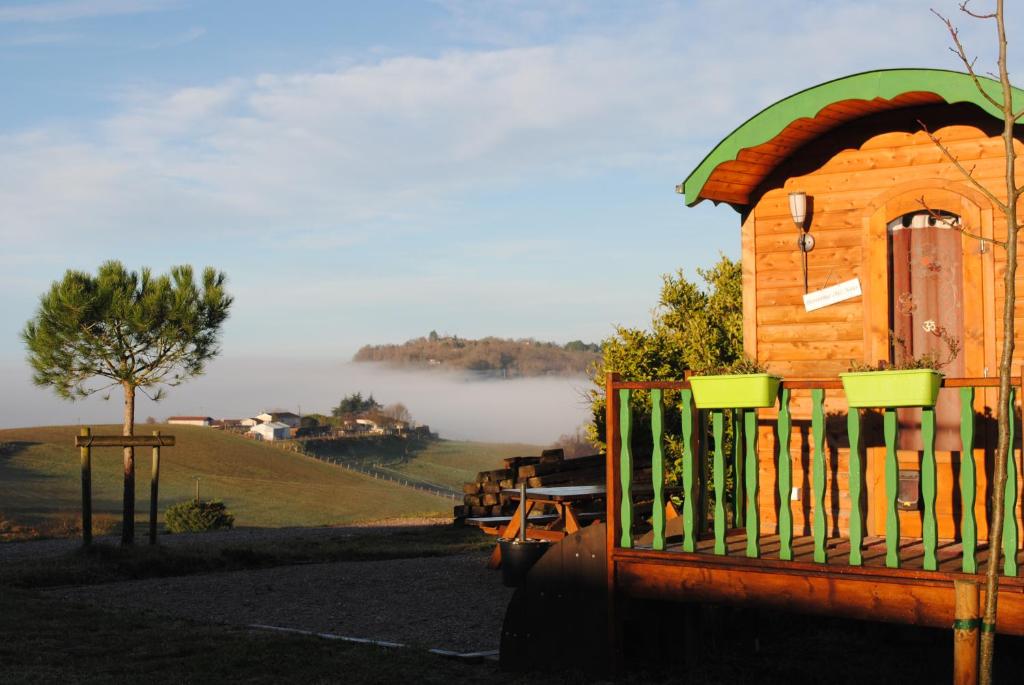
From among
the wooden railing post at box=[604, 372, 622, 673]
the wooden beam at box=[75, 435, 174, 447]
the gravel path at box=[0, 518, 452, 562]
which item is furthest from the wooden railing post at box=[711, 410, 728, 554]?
the gravel path at box=[0, 518, 452, 562]

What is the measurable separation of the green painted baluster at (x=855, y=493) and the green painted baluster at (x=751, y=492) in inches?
22.5

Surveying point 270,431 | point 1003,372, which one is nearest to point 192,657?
point 1003,372

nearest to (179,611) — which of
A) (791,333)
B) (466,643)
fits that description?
(466,643)

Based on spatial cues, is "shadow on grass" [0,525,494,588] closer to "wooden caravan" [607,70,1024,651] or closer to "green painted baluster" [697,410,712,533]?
"wooden caravan" [607,70,1024,651]

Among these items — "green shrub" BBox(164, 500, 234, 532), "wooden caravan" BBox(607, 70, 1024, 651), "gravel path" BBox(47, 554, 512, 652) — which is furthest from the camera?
"green shrub" BBox(164, 500, 234, 532)

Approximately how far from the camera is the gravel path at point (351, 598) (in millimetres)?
9328

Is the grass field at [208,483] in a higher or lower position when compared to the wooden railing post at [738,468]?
lower

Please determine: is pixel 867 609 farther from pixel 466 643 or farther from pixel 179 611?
pixel 179 611

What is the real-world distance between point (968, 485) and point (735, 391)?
4.57ft

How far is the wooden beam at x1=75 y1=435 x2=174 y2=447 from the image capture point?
15633mm

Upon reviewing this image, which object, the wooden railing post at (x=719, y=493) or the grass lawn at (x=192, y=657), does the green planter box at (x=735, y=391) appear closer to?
the wooden railing post at (x=719, y=493)

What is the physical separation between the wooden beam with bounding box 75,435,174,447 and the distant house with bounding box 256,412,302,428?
105m

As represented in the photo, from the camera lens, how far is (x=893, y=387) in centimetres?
614

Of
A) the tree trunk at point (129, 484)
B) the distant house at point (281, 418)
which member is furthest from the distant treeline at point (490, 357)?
the tree trunk at point (129, 484)
